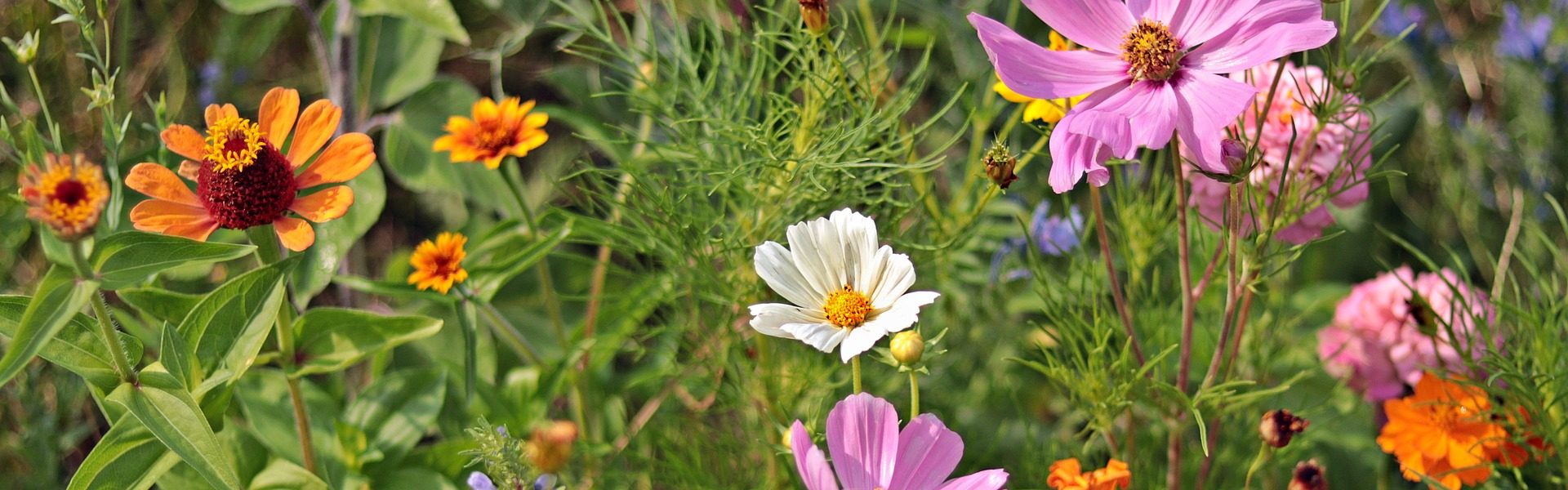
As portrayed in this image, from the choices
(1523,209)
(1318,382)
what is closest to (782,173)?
(1318,382)

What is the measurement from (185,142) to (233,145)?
0.05m

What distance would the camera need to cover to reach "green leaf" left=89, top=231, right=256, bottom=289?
0.65 metres

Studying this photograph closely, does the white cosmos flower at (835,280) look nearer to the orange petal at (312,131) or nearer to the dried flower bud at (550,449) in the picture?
the dried flower bud at (550,449)

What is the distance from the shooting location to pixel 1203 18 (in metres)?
0.76

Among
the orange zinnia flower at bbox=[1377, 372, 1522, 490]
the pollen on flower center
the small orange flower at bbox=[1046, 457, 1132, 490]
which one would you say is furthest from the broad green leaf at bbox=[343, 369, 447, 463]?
the orange zinnia flower at bbox=[1377, 372, 1522, 490]

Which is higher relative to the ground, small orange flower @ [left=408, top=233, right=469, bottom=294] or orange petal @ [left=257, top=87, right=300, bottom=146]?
orange petal @ [left=257, top=87, right=300, bottom=146]

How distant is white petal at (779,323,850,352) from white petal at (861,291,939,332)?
22 mm

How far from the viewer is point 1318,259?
1.41 meters

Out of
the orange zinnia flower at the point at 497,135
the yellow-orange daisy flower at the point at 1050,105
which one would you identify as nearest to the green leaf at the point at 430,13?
the orange zinnia flower at the point at 497,135

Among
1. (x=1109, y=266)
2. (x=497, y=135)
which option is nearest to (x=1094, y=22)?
(x=1109, y=266)

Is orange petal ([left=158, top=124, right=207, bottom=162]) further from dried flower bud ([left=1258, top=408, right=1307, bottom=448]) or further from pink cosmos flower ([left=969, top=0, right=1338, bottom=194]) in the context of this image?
dried flower bud ([left=1258, top=408, right=1307, bottom=448])

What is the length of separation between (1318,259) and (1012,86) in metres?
0.86

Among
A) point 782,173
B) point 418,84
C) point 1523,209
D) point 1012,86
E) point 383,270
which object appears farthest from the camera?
point 383,270

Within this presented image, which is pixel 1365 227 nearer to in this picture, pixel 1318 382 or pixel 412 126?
pixel 1318 382
